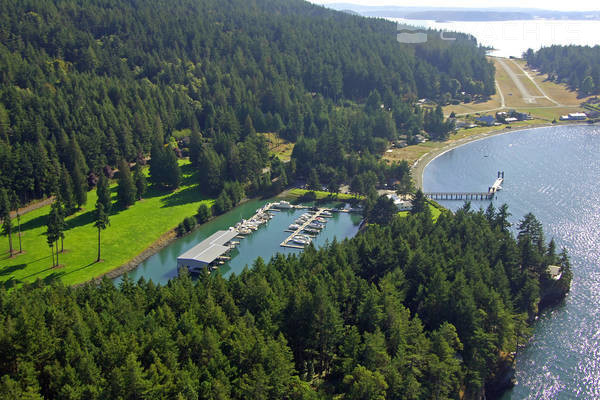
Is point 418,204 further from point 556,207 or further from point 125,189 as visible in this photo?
point 125,189

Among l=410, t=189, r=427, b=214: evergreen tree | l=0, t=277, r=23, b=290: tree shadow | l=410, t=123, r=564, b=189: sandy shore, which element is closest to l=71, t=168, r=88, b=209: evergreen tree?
l=0, t=277, r=23, b=290: tree shadow

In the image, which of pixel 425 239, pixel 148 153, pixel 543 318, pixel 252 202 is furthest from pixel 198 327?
pixel 148 153

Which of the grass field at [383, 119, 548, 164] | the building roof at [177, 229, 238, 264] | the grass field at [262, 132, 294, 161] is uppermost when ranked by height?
the grass field at [262, 132, 294, 161]

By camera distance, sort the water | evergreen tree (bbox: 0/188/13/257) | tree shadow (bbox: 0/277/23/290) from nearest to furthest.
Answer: tree shadow (bbox: 0/277/23/290) → evergreen tree (bbox: 0/188/13/257) → the water

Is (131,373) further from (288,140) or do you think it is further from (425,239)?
(288,140)

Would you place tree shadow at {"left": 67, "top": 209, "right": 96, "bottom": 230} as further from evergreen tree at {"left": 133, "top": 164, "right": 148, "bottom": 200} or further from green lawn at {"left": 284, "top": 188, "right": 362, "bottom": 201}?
green lawn at {"left": 284, "top": 188, "right": 362, "bottom": 201}

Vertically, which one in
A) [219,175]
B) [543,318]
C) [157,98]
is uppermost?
[157,98]

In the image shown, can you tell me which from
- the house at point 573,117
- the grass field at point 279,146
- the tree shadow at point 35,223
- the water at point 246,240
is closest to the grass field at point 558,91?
the house at point 573,117

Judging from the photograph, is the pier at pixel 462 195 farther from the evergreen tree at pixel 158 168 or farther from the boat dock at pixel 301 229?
the evergreen tree at pixel 158 168
